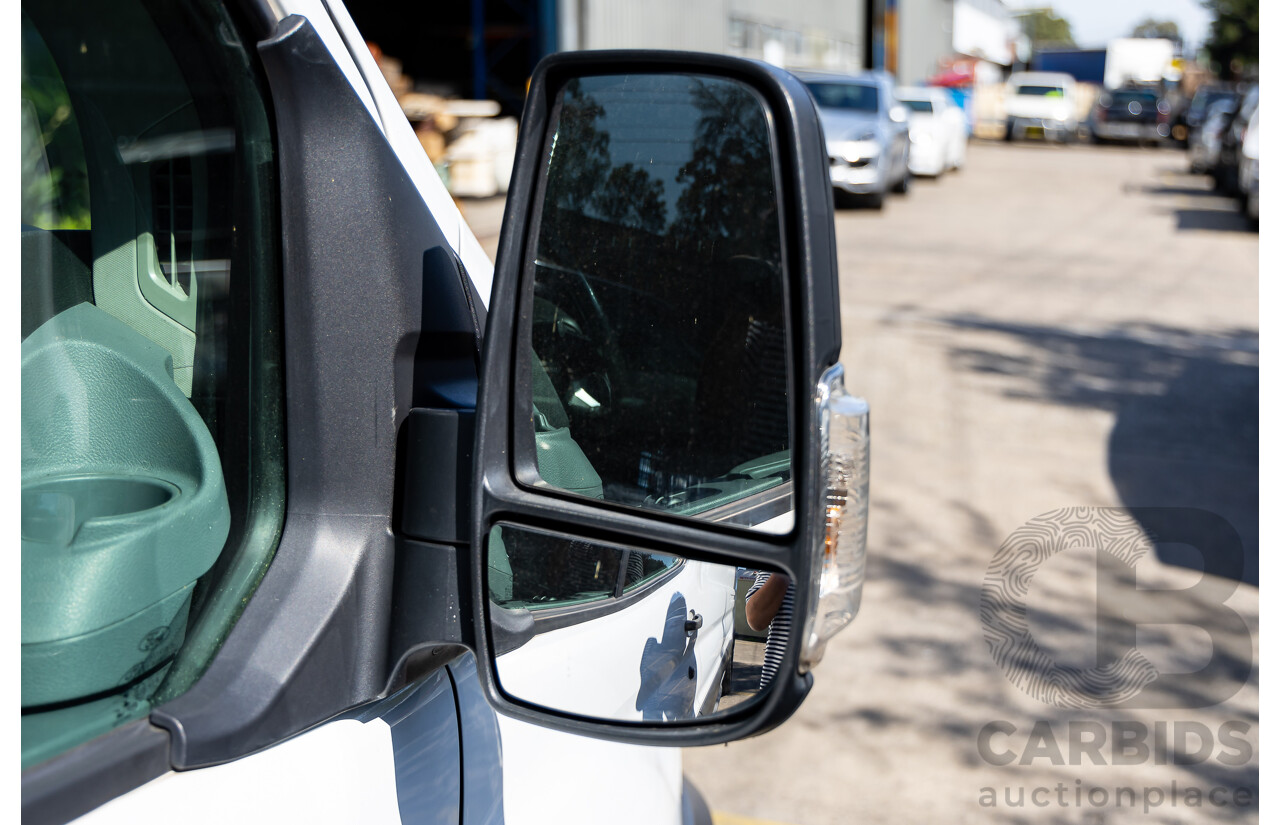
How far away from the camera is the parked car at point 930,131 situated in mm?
21266

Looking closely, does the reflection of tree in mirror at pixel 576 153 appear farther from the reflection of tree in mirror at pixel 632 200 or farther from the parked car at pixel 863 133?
the parked car at pixel 863 133

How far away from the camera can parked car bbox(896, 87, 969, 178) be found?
69.8ft

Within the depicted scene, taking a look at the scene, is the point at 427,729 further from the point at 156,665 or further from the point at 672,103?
the point at 672,103

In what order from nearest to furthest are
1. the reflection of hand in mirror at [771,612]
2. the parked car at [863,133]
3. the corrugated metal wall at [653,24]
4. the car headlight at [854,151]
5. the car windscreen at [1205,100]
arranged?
the reflection of hand in mirror at [771,612]
the car headlight at [854,151]
the parked car at [863,133]
the corrugated metal wall at [653,24]
the car windscreen at [1205,100]

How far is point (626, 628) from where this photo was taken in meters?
1.42

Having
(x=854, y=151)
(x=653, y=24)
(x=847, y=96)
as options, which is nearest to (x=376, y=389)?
(x=854, y=151)

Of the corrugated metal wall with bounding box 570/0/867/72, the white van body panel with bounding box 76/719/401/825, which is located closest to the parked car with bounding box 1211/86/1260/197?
the corrugated metal wall with bounding box 570/0/867/72

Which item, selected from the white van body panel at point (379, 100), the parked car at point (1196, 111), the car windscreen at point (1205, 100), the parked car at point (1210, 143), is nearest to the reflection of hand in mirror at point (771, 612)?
the white van body panel at point (379, 100)

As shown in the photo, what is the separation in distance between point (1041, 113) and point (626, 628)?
3404 centimetres

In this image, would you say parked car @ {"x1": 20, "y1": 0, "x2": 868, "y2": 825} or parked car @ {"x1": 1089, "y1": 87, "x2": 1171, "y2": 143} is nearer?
parked car @ {"x1": 20, "y1": 0, "x2": 868, "y2": 825}

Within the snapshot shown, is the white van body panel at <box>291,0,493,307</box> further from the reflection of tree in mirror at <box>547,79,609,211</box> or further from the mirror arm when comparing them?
the mirror arm

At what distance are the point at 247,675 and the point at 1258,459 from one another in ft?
23.2

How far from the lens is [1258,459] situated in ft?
22.5

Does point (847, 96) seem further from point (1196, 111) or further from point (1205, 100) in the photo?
point (1205, 100)
